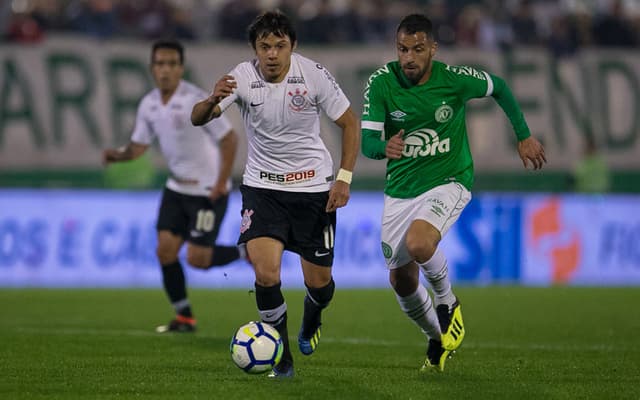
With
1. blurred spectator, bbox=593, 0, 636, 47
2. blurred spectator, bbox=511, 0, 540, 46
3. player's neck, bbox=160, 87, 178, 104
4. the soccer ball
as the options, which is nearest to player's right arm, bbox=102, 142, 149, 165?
player's neck, bbox=160, 87, 178, 104

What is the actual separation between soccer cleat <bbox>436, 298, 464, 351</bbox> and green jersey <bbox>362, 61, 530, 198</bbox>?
0.86 meters

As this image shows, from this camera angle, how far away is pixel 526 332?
40.0 ft

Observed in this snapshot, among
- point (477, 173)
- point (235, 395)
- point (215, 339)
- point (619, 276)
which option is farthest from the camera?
point (477, 173)

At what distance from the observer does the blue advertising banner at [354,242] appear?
17.8m

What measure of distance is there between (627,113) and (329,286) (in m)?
16.2

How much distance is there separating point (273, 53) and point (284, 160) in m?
0.77

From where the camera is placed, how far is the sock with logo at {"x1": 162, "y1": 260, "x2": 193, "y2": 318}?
11852mm

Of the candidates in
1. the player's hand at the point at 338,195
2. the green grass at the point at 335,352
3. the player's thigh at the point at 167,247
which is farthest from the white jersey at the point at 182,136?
the player's hand at the point at 338,195

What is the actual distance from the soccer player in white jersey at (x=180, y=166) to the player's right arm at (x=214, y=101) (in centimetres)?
375

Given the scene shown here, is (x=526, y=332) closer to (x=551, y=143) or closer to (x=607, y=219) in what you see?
(x=607, y=219)

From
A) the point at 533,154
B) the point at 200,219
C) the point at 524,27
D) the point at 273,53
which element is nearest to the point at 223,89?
the point at 273,53

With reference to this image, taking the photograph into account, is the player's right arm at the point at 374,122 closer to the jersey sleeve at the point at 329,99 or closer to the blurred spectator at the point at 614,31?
the jersey sleeve at the point at 329,99

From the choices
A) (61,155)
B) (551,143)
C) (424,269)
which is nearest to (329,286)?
(424,269)

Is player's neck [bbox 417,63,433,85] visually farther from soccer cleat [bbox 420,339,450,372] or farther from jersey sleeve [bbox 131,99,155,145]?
jersey sleeve [bbox 131,99,155,145]
